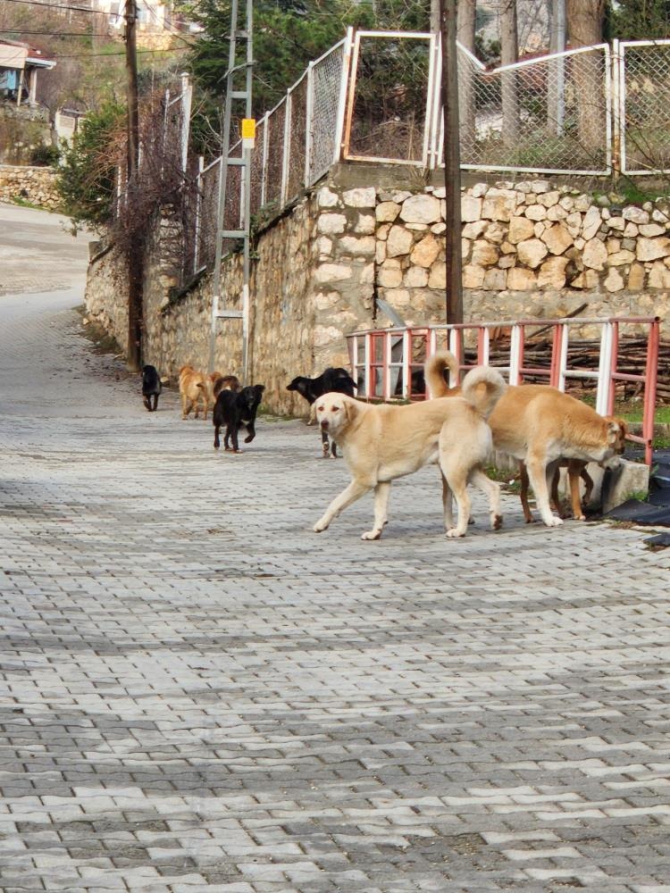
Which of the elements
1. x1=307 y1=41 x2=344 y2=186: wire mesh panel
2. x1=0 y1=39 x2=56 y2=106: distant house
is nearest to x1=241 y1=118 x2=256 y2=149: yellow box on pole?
x1=307 y1=41 x2=344 y2=186: wire mesh panel

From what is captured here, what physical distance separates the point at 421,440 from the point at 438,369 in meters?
0.80

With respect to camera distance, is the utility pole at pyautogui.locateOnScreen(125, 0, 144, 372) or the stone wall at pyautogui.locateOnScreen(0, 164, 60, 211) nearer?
the utility pole at pyautogui.locateOnScreen(125, 0, 144, 372)

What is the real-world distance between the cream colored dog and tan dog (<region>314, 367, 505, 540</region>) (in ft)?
0.66

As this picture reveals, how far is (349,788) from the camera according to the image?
18.3 ft

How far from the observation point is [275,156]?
2892 cm

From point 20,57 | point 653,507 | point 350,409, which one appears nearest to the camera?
Answer: point 653,507

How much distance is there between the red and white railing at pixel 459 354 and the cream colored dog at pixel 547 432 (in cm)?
122

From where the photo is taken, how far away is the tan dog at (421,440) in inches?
434

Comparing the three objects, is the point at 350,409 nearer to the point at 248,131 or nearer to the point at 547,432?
the point at 547,432

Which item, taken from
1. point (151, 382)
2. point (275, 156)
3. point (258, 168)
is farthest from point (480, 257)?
point (258, 168)

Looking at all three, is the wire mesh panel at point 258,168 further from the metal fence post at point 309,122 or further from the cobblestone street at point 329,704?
the cobblestone street at point 329,704

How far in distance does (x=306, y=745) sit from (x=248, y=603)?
286 centimetres

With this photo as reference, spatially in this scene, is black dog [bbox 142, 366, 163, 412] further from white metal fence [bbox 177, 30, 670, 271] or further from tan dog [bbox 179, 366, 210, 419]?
→ white metal fence [bbox 177, 30, 670, 271]

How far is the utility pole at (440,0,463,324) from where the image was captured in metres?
21.5
